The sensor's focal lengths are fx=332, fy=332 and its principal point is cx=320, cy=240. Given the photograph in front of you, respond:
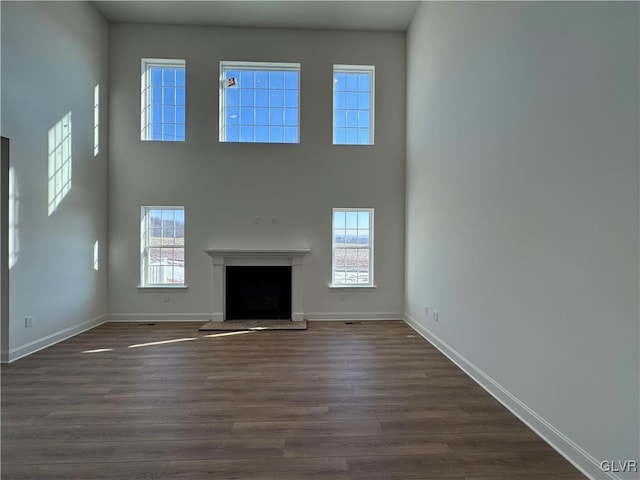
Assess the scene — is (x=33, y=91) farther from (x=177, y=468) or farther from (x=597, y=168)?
(x=597, y=168)

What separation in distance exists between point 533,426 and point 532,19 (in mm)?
2949

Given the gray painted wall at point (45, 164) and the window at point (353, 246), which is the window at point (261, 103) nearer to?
the window at point (353, 246)

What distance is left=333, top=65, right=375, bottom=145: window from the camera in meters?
5.86

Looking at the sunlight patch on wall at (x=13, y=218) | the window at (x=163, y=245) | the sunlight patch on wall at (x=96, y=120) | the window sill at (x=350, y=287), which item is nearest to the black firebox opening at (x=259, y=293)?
the window sill at (x=350, y=287)

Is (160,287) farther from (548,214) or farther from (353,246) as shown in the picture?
(548,214)

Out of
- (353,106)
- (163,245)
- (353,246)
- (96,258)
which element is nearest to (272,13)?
(353,106)

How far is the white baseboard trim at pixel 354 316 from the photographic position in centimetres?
571

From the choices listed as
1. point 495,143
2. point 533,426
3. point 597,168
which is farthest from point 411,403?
point 495,143

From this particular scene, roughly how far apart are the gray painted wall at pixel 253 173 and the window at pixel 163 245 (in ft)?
0.53

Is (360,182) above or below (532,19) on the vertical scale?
below

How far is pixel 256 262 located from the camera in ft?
18.4

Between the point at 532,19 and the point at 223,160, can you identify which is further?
the point at 223,160

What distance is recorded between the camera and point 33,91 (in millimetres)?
3896

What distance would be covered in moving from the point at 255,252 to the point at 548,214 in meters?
4.22
